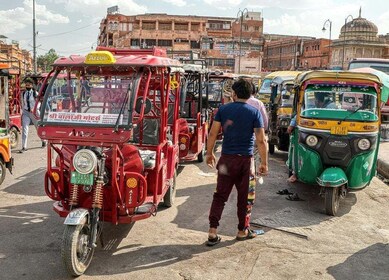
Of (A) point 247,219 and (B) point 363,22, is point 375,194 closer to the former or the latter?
(A) point 247,219

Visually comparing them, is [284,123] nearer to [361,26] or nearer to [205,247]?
[205,247]

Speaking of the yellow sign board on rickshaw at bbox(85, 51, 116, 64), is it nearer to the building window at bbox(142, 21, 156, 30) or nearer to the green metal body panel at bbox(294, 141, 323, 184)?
the green metal body panel at bbox(294, 141, 323, 184)

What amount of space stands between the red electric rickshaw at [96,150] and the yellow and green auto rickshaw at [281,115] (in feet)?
19.0

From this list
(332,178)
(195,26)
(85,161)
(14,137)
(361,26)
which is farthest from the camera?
(195,26)

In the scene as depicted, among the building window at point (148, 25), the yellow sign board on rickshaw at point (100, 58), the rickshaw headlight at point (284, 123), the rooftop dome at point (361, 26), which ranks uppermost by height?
the building window at point (148, 25)

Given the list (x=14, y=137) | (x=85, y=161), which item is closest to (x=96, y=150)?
(x=85, y=161)

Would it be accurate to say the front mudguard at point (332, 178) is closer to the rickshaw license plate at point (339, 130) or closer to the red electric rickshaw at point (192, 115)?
the rickshaw license plate at point (339, 130)

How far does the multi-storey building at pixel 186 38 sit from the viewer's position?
56.3 metres

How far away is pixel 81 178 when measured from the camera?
4.21 meters

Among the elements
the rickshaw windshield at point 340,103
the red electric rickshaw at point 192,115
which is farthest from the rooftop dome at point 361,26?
the rickshaw windshield at point 340,103

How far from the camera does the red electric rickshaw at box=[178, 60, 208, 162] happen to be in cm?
880

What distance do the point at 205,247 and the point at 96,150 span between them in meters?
1.76

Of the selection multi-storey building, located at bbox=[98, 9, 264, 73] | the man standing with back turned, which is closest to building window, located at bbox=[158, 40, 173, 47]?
multi-storey building, located at bbox=[98, 9, 264, 73]

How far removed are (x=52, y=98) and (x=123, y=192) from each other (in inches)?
56.4
